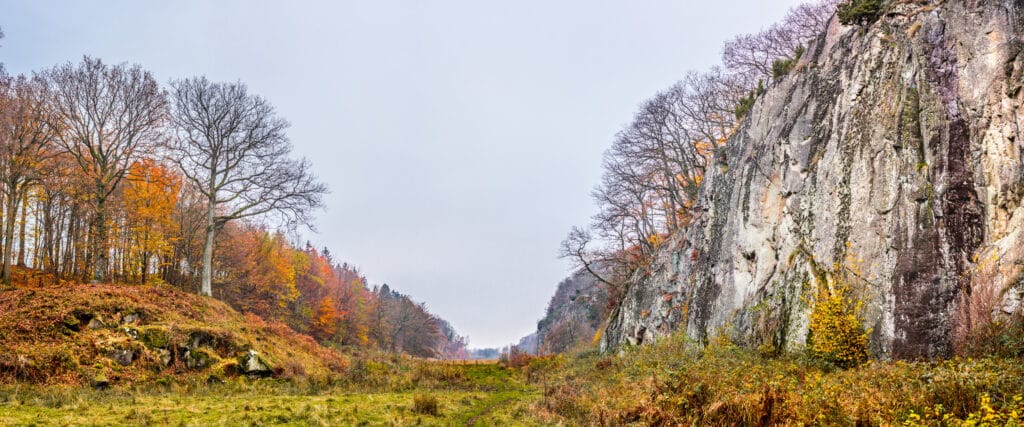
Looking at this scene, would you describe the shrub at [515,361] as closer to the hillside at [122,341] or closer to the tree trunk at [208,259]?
the hillside at [122,341]

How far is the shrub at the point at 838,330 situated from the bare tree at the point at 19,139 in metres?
30.5

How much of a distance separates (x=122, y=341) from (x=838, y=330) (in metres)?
20.8

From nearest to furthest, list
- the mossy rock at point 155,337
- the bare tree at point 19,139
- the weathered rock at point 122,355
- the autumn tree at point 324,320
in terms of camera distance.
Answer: the weathered rock at point 122,355, the mossy rock at point 155,337, the bare tree at point 19,139, the autumn tree at point 324,320

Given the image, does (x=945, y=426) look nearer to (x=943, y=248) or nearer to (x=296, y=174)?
(x=943, y=248)

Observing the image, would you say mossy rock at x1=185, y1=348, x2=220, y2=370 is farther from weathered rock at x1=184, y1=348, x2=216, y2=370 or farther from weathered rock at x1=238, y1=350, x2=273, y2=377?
weathered rock at x1=238, y1=350, x2=273, y2=377

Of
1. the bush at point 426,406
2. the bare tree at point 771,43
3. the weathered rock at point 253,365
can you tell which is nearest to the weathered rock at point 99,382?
the weathered rock at point 253,365

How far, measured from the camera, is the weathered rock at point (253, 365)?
1697 centimetres

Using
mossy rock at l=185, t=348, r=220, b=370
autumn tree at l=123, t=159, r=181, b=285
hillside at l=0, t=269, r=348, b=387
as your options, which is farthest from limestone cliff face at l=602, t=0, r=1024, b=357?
autumn tree at l=123, t=159, r=181, b=285

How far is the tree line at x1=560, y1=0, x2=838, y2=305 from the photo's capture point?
1206 inches

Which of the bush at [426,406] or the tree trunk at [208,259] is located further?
the tree trunk at [208,259]

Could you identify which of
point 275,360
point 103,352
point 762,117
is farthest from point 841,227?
point 103,352

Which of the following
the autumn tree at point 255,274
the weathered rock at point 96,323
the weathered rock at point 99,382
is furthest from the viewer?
the autumn tree at point 255,274

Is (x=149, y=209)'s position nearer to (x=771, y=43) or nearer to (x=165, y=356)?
(x=165, y=356)

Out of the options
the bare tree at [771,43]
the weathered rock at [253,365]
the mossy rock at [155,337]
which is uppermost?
the bare tree at [771,43]
